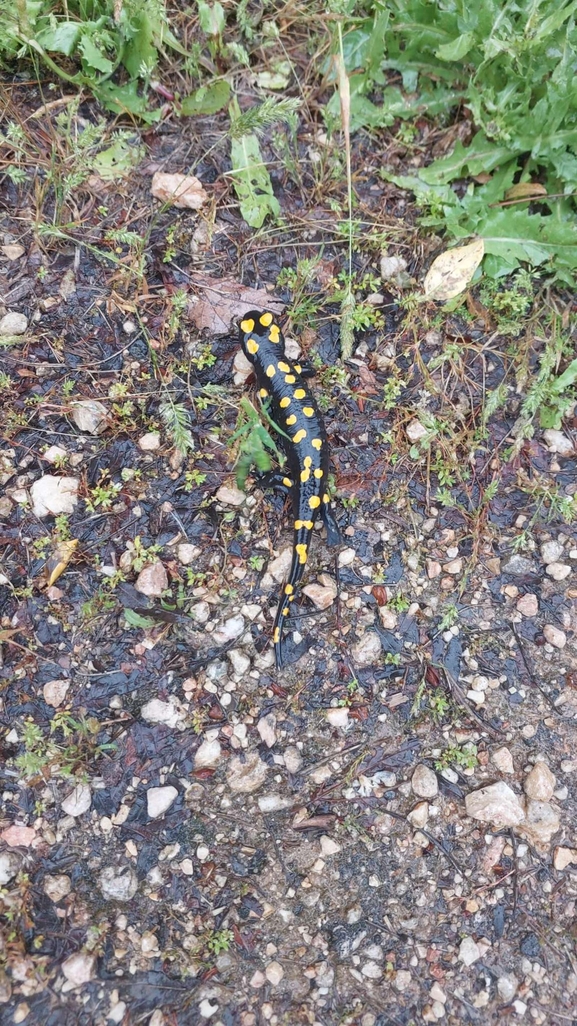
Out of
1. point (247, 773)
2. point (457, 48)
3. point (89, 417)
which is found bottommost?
point (247, 773)

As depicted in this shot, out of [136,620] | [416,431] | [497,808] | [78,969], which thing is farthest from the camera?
[416,431]

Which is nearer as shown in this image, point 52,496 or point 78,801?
point 78,801

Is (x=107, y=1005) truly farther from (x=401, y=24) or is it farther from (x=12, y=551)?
(x=401, y=24)

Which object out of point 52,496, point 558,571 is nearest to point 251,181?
point 52,496

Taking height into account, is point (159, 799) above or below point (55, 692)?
below

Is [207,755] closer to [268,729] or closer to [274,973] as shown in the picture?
[268,729]
